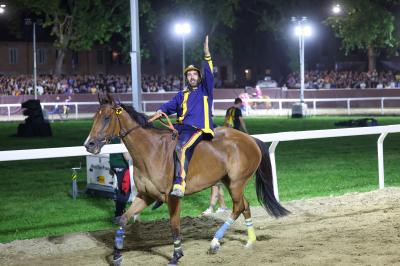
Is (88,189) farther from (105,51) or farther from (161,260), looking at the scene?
(105,51)

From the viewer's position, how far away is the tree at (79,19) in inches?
2031

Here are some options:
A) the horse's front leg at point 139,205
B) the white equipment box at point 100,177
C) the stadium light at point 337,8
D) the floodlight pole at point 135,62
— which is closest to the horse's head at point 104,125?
the horse's front leg at point 139,205

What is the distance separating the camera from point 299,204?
1140 centimetres

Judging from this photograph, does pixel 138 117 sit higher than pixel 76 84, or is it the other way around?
pixel 76 84

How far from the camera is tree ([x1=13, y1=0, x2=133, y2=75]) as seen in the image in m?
51.6

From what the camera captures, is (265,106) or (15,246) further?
(265,106)

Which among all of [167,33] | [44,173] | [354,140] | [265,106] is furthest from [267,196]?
[167,33]

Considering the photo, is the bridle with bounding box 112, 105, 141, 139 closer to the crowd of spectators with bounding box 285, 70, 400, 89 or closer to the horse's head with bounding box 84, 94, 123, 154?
the horse's head with bounding box 84, 94, 123, 154

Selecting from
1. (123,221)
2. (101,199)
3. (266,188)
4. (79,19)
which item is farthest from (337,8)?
(123,221)

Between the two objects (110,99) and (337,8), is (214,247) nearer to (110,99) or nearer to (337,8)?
(110,99)

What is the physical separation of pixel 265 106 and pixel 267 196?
1252 inches

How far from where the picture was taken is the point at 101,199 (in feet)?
40.6

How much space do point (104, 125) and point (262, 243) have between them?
2.54 m

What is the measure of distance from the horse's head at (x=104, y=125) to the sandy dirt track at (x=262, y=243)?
1358 mm
